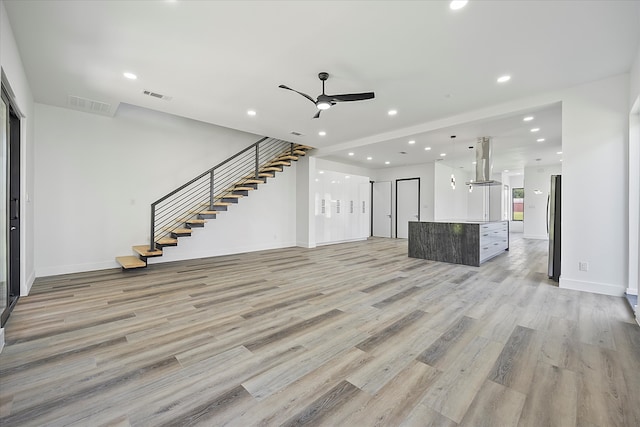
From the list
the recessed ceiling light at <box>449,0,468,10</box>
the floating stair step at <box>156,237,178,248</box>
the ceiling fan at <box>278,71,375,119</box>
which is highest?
the recessed ceiling light at <box>449,0,468,10</box>

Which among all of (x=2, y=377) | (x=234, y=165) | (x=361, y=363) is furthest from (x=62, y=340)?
(x=234, y=165)

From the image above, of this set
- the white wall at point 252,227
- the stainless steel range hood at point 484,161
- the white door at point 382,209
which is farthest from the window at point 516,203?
the white wall at point 252,227

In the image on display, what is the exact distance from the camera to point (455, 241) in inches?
233

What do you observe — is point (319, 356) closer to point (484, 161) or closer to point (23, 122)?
point (23, 122)

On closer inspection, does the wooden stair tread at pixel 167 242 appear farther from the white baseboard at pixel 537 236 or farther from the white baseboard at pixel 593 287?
the white baseboard at pixel 537 236

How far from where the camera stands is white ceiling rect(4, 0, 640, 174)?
2559 mm

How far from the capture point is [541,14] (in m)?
2.57

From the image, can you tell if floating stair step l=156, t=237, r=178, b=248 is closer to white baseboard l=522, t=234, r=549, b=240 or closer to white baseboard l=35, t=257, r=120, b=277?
white baseboard l=35, t=257, r=120, b=277

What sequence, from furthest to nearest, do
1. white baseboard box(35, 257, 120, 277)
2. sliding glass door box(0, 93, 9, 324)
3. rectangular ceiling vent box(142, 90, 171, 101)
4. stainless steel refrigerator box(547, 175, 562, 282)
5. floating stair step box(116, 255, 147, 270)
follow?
floating stair step box(116, 255, 147, 270), white baseboard box(35, 257, 120, 277), stainless steel refrigerator box(547, 175, 562, 282), rectangular ceiling vent box(142, 90, 171, 101), sliding glass door box(0, 93, 9, 324)

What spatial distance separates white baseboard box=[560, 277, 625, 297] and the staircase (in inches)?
252

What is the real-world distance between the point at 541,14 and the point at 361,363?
3.63 meters

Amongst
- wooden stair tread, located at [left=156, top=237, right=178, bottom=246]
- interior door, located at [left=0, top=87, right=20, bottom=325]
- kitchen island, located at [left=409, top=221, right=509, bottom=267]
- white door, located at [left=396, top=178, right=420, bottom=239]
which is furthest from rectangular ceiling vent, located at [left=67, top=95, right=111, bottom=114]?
white door, located at [left=396, top=178, right=420, bottom=239]

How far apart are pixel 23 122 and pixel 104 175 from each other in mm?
1761

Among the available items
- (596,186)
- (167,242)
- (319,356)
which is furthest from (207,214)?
(596,186)
